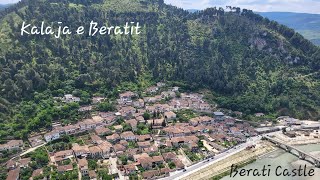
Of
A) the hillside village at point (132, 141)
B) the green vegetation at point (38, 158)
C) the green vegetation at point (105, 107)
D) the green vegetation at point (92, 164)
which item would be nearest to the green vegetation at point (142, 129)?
the hillside village at point (132, 141)

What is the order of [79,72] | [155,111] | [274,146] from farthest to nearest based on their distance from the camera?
[79,72] → [155,111] → [274,146]

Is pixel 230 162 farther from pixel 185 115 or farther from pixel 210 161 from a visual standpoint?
pixel 185 115

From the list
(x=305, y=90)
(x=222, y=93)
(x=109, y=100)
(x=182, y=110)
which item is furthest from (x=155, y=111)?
(x=305, y=90)

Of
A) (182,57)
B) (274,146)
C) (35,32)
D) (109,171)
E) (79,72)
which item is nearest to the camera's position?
(109,171)

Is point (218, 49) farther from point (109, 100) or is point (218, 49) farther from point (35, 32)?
point (35, 32)

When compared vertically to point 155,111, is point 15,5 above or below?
above

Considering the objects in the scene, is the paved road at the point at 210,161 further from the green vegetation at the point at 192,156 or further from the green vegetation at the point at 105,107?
the green vegetation at the point at 105,107

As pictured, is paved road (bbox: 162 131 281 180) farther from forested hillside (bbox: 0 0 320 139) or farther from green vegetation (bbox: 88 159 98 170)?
forested hillside (bbox: 0 0 320 139)
